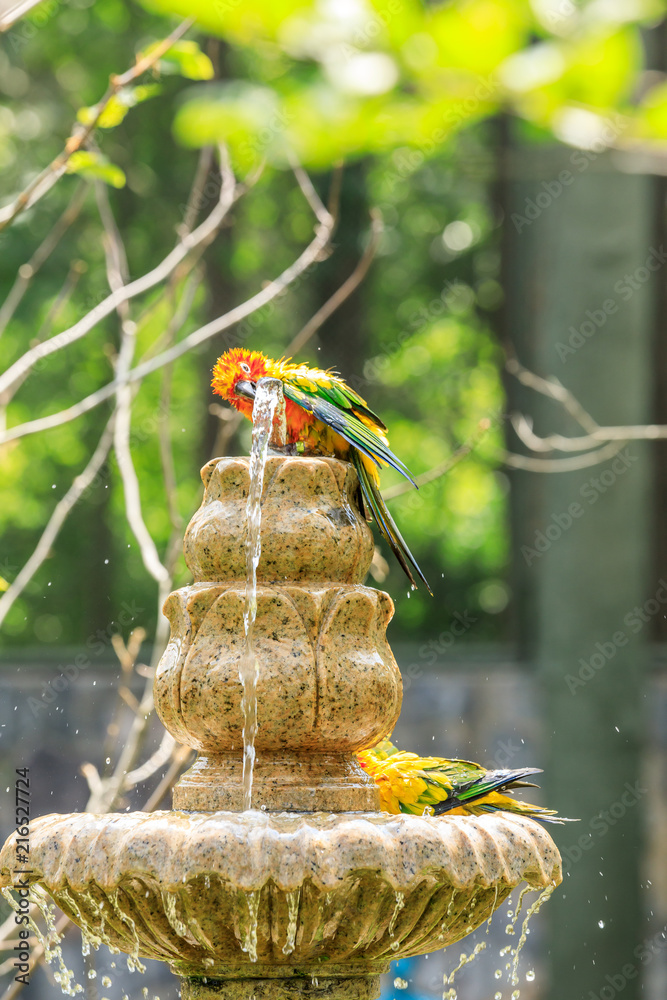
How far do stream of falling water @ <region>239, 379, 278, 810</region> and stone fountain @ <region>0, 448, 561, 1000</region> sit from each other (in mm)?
19

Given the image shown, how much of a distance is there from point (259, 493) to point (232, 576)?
0.73ft

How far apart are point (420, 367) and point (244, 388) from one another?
9083mm

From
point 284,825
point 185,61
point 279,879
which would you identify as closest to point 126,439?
point 185,61

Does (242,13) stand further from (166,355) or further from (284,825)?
(166,355)

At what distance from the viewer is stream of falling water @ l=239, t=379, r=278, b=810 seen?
8.17 ft

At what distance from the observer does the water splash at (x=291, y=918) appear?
2.11 metres

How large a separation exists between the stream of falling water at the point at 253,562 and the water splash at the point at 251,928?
0.33 m

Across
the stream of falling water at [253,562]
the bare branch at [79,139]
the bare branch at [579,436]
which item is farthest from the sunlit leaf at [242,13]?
the bare branch at [579,436]

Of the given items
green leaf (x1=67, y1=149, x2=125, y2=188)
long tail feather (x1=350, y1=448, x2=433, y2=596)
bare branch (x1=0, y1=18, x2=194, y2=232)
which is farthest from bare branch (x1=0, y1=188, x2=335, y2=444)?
long tail feather (x1=350, y1=448, x2=433, y2=596)

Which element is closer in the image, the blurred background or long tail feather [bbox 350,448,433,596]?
the blurred background

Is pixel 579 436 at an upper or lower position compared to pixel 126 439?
upper

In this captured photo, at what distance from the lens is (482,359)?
1183cm

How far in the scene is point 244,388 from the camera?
2.82 m

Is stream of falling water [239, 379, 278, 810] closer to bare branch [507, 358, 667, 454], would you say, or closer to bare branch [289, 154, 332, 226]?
bare branch [289, 154, 332, 226]
